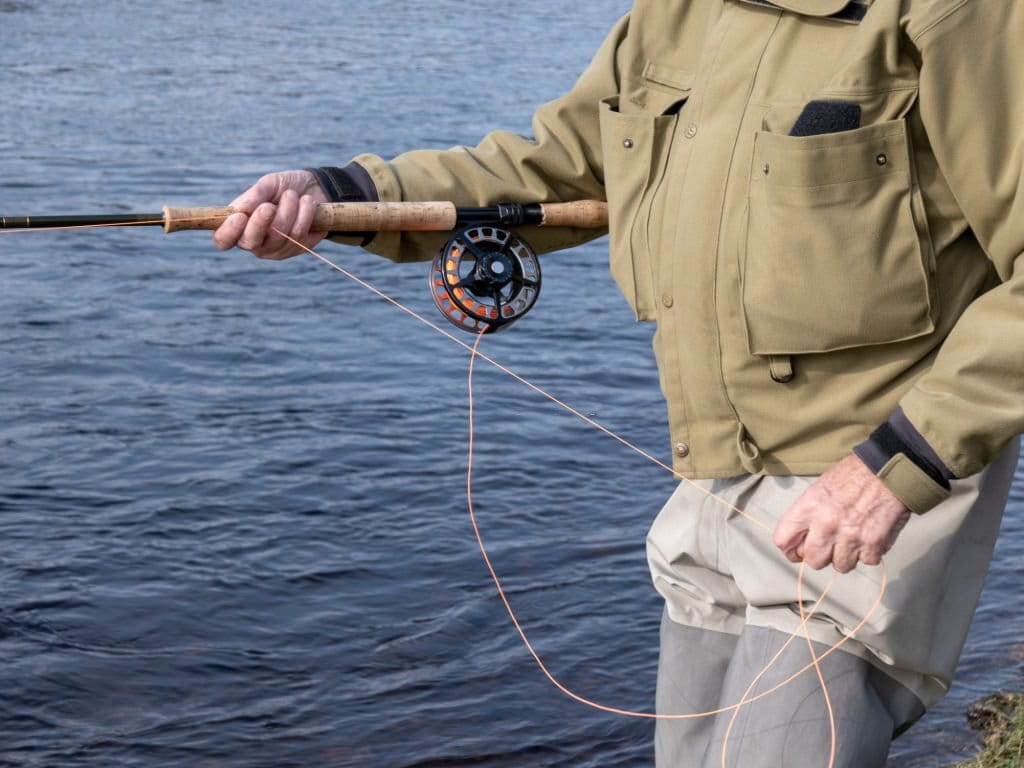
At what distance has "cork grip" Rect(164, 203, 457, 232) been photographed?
272 cm

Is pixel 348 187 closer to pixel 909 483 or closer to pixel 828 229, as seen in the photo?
pixel 828 229

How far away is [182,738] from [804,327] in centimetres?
305

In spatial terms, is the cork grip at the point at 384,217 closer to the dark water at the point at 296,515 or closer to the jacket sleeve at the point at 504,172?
the jacket sleeve at the point at 504,172

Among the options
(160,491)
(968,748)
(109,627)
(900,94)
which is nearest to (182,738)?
(109,627)

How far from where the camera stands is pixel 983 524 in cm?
226

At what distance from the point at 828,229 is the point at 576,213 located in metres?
0.80

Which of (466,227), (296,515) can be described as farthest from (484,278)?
(296,515)

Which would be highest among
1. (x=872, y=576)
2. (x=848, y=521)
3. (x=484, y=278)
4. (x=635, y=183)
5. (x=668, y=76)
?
(x=668, y=76)

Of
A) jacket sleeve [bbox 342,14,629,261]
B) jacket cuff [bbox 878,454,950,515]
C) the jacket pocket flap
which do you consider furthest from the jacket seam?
jacket sleeve [bbox 342,14,629,261]

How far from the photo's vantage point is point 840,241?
2127mm

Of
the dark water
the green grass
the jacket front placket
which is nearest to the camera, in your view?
the jacket front placket

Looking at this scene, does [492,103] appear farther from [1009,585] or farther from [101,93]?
[1009,585]

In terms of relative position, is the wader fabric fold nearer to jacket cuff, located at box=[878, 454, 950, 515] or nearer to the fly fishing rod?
jacket cuff, located at box=[878, 454, 950, 515]

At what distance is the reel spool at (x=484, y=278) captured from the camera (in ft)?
9.42
